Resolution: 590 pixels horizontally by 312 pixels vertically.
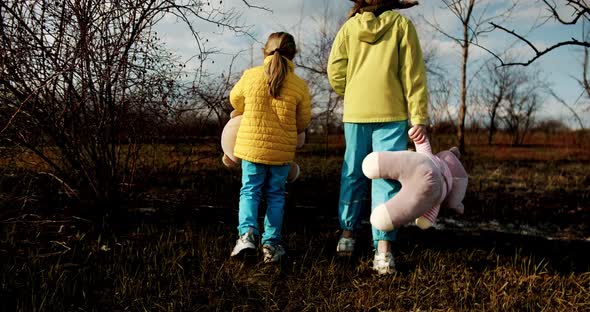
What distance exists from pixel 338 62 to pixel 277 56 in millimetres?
457

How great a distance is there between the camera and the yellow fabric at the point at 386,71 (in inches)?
114

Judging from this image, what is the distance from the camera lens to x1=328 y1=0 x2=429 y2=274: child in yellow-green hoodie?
114 inches

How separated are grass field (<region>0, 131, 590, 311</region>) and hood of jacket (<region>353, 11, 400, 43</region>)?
4.68ft

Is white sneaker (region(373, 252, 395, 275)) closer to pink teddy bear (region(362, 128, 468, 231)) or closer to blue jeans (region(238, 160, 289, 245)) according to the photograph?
pink teddy bear (region(362, 128, 468, 231))

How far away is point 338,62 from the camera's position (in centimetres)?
322

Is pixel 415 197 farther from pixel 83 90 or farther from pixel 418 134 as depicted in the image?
pixel 83 90

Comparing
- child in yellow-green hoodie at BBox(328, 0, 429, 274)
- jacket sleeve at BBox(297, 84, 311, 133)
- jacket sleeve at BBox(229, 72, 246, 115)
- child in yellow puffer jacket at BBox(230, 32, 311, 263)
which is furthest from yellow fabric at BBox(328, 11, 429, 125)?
jacket sleeve at BBox(229, 72, 246, 115)

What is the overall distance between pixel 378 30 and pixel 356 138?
687mm

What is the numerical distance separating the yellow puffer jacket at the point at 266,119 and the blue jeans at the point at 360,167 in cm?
39

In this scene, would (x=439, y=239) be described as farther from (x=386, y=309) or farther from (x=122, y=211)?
(x=122, y=211)

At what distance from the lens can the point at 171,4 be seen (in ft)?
10.9

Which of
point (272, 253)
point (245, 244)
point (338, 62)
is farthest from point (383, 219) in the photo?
point (338, 62)

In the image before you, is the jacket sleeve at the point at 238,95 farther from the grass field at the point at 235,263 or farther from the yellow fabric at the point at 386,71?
the grass field at the point at 235,263

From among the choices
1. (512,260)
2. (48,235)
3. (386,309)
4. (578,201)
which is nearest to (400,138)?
→ (386,309)
